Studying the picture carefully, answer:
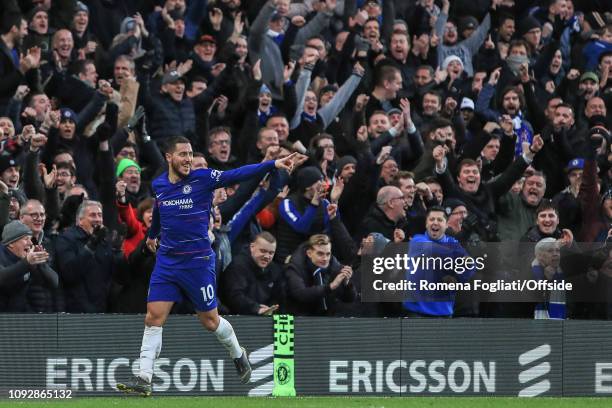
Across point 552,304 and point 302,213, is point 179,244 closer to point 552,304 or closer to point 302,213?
point 302,213

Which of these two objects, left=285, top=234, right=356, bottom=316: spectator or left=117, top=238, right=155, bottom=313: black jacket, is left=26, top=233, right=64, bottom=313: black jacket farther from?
left=285, top=234, right=356, bottom=316: spectator

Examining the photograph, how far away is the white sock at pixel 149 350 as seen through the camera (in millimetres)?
12898

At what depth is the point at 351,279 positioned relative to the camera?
15.8m

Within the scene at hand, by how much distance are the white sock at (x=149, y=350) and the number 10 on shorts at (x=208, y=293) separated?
1.58 ft

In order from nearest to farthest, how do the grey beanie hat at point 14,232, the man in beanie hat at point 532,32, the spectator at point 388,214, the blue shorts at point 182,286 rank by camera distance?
1. the blue shorts at point 182,286
2. the grey beanie hat at point 14,232
3. the spectator at point 388,214
4. the man in beanie hat at point 532,32

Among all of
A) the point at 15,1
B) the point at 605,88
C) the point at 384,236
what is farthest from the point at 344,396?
the point at 605,88

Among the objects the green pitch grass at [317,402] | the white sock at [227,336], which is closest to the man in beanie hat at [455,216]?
the green pitch grass at [317,402]

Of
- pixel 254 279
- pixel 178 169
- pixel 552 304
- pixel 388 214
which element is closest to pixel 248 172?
pixel 178 169

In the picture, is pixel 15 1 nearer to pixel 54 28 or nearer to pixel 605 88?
pixel 54 28

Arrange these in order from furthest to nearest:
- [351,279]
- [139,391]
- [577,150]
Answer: [577,150]
[351,279]
[139,391]

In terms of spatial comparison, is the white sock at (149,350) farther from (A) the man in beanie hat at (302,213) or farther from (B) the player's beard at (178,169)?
(A) the man in beanie hat at (302,213)

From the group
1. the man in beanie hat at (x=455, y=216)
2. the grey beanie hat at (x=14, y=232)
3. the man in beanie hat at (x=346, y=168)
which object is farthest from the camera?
the man in beanie hat at (x=346, y=168)

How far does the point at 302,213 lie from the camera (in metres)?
16.2

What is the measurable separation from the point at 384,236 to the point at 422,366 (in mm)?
1668
